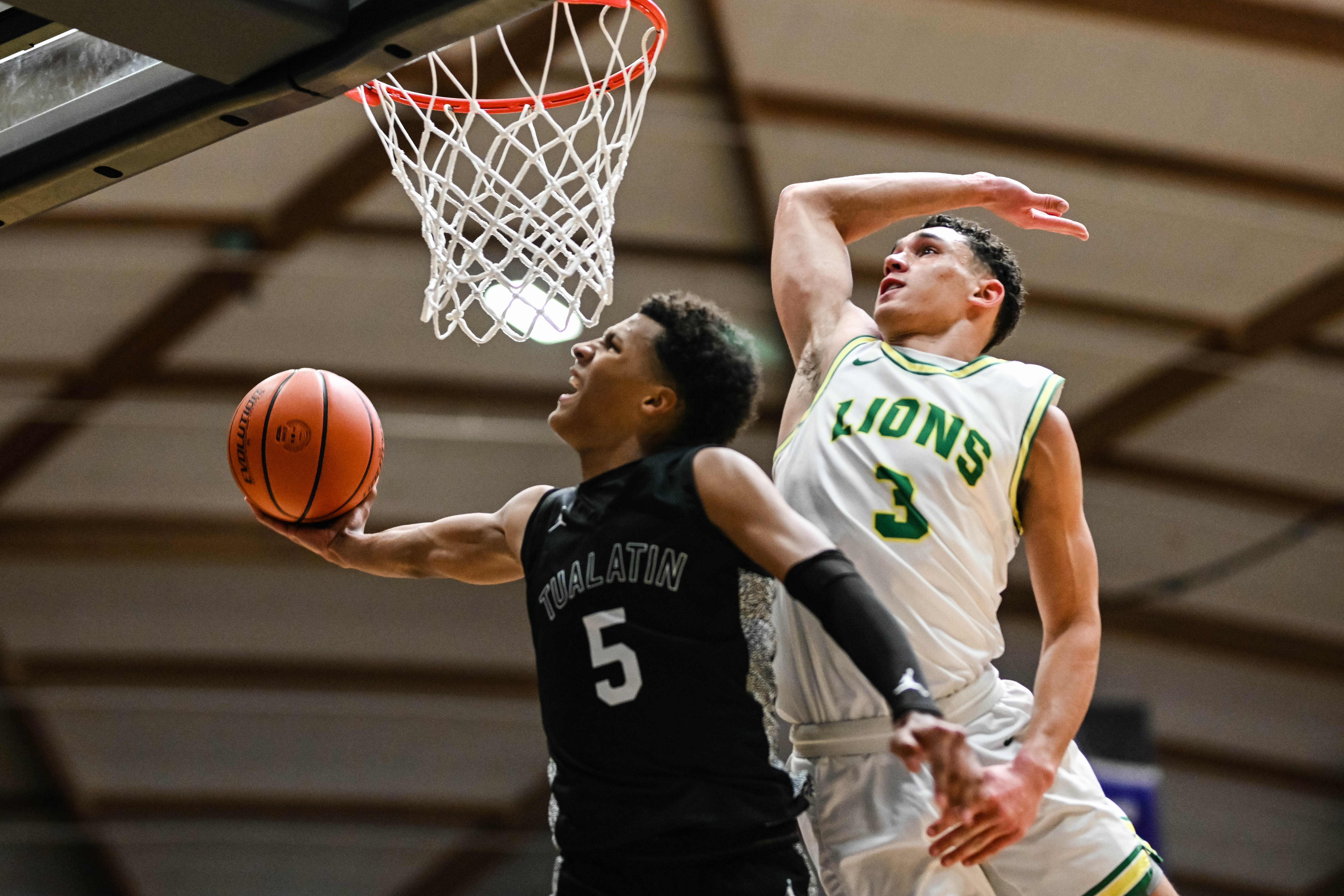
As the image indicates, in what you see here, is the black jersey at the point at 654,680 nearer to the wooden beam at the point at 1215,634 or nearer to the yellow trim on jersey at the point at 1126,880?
the yellow trim on jersey at the point at 1126,880

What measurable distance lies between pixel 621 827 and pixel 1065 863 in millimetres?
887

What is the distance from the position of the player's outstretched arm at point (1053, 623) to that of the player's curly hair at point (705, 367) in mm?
633

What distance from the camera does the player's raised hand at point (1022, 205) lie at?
129 inches

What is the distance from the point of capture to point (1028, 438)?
2910 mm

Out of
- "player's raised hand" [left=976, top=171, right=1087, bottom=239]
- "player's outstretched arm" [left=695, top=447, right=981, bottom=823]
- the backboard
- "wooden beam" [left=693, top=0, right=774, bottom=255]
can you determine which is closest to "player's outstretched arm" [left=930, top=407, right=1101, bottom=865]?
"player's outstretched arm" [left=695, top=447, right=981, bottom=823]

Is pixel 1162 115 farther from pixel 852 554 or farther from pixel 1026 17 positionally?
pixel 852 554

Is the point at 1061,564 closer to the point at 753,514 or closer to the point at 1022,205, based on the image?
the point at 753,514

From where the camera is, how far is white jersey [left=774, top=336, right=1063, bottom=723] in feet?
9.15

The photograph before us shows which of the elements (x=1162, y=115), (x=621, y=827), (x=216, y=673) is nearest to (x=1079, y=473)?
(x=621, y=827)

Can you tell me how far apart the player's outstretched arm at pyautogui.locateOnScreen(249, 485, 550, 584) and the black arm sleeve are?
30.1 inches

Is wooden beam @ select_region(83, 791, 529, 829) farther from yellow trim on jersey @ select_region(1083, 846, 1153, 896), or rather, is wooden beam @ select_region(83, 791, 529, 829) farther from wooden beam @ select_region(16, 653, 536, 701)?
yellow trim on jersey @ select_region(1083, 846, 1153, 896)

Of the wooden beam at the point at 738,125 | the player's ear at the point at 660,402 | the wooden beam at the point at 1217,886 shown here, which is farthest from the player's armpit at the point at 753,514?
the wooden beam at the point at 1217,886

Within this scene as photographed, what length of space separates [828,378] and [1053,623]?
72 centimetres

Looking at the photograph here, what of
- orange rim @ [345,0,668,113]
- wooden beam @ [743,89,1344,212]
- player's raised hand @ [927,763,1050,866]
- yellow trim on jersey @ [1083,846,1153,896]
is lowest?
yellow trim on jersey @ [1083,846,1153,896]
